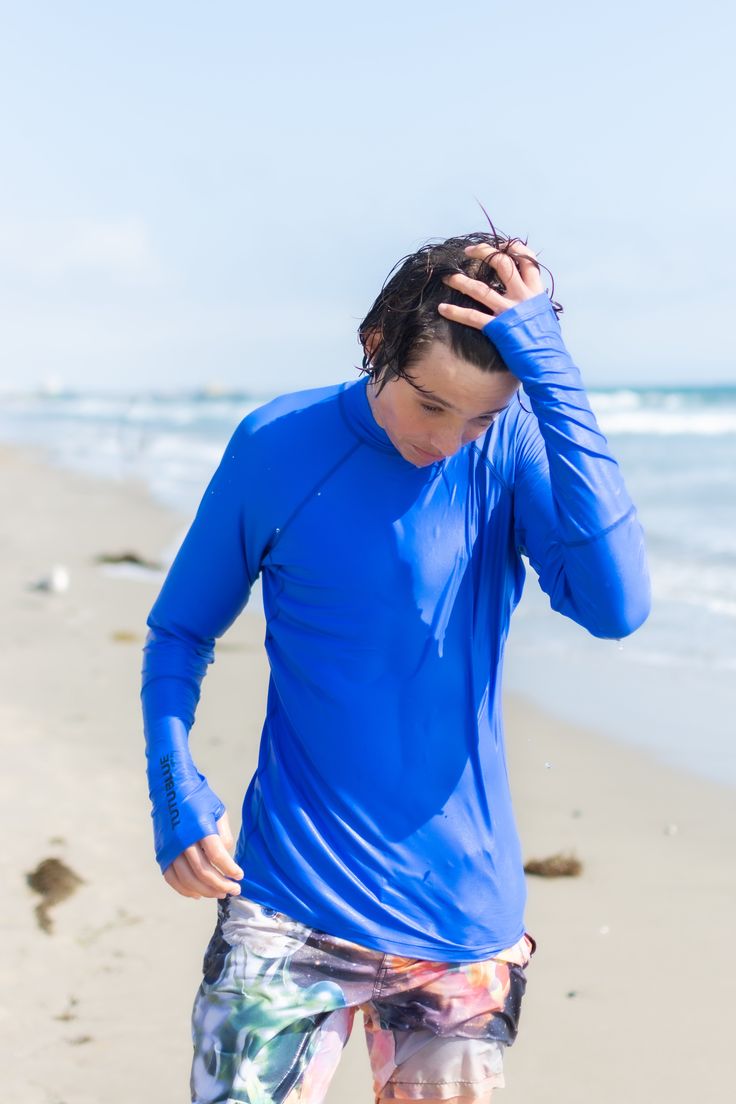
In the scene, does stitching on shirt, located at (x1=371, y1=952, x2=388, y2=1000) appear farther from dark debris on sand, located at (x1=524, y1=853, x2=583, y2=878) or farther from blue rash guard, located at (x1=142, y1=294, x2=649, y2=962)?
dark debris on sand, located at (x1=524, y1=853, x2=583, y2=878)

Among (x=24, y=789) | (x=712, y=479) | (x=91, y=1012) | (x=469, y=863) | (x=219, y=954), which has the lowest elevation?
(x=712, y=479)

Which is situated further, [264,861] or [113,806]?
[113,806]

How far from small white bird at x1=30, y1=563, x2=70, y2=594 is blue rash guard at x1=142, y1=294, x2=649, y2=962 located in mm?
7664

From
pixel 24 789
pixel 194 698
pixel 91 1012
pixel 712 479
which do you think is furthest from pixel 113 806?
pixel 712 479

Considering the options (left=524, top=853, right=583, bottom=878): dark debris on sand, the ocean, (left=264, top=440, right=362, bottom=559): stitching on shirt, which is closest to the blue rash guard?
(left=264, top=440, right=362, bottom=559): stitching on shirt

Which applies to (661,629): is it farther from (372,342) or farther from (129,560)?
(372,342)

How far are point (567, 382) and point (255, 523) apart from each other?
1.86 feet

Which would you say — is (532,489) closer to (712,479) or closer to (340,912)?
(340,912)

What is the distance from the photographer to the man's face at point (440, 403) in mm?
1931

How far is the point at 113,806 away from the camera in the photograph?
545 centimetres

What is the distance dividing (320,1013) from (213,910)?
274 centimetres

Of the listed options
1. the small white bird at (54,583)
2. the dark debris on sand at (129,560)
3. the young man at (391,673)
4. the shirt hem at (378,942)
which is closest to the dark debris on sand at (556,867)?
the young man at (391,673)

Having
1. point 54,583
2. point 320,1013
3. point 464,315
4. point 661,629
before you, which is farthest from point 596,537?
point 54,583

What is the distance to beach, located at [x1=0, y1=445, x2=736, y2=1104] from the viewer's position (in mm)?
3742
